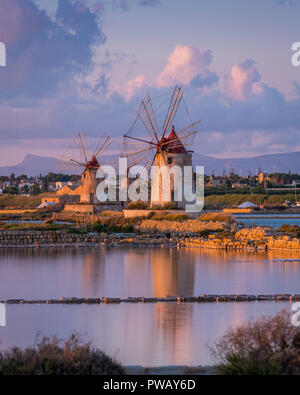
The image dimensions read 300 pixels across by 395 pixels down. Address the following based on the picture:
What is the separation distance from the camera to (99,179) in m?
44.8

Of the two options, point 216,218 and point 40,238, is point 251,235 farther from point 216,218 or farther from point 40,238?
point 216,218

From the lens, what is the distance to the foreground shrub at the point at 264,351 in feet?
16.0

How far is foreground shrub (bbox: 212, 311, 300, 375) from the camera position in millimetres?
4883

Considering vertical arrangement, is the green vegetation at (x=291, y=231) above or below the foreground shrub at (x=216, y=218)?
A: below

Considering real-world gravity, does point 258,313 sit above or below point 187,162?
below

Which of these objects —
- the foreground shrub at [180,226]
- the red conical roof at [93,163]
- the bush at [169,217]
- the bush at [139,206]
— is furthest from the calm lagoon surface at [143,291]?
the red conical roof at [93,163]

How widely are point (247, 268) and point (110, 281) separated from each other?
3278 millimetres

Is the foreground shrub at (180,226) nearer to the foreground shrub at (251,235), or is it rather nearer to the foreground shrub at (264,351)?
the foreground shrub at (251,235)

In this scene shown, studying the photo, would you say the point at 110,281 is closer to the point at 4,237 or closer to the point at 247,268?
the point at 247,268

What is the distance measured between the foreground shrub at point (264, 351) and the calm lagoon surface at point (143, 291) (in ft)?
3.00

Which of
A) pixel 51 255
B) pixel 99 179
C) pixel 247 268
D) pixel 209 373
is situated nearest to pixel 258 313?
pixel 209 373

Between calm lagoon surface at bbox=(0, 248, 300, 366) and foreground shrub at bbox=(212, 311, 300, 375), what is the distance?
36.0 inches

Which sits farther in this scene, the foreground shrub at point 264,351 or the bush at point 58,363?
the foreground shrub at point 264,351

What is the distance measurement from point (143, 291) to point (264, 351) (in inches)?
239
